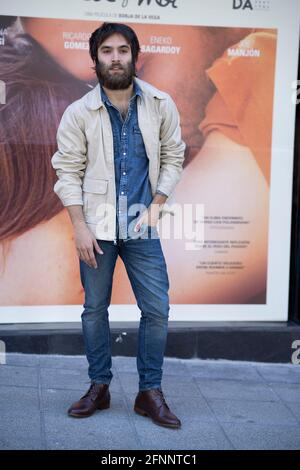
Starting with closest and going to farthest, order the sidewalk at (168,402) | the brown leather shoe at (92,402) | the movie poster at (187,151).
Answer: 1. the sidewalk at (168,402)
2. the brown leather shoe at (92,402)
3. the movie poster at (187,151)

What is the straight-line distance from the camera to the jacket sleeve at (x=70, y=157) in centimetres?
403

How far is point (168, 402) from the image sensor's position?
4.53 metres

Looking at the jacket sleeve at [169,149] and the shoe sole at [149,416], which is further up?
the jacket sleeve at [169,149]

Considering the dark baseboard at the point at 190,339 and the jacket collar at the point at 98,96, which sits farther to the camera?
the dark baseboard at the point at 190,339

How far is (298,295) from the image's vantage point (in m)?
5.57

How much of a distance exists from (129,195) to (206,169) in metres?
1.39

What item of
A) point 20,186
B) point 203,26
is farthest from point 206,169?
point 20,186

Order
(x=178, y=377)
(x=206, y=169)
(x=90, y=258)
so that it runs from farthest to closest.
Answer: (x=206, y=169) < (x=178, y=377) < (x=90, y=258)

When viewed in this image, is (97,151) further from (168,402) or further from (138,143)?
(168,402)

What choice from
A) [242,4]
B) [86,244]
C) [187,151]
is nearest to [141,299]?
[86,244]

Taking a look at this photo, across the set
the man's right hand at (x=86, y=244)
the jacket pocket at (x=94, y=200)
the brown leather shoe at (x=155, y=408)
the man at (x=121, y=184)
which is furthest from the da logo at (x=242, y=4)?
the brown leather shoe at (x=155, y=408)

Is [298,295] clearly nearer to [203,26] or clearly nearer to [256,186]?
[256,186]

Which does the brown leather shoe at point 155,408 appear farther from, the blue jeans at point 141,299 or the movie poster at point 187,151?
the movie poster at point 187,151

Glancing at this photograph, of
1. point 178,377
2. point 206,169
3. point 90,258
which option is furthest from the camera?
point 206,169
